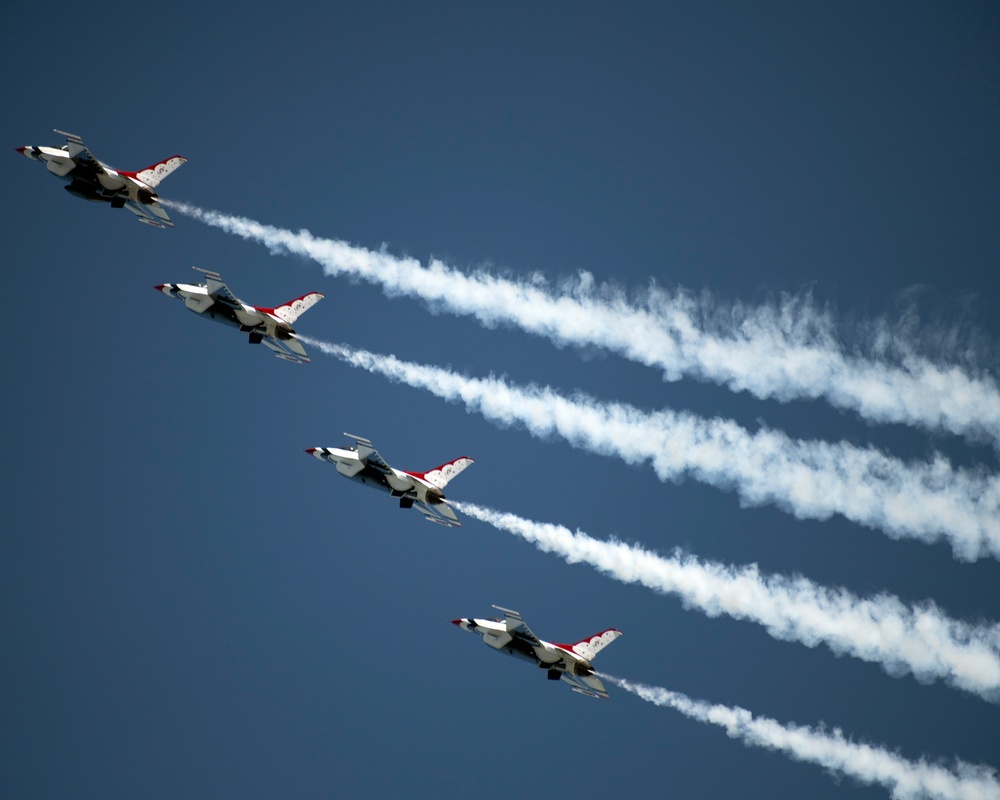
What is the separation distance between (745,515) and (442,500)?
103 metres

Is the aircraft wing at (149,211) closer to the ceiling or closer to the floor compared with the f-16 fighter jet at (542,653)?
closer to the ceiling

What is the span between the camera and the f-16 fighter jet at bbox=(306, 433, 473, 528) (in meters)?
59.8

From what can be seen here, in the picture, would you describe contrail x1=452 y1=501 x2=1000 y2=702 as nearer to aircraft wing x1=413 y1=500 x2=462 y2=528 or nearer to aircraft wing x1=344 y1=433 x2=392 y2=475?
aircraft wing x1=413 y1=500 x2=462 y2=528

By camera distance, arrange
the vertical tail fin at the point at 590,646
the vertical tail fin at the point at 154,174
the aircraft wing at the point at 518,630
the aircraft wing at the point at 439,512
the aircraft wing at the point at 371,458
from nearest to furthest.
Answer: the aircraft wing at the point at 518,630 → the aircraft wing at the point at 371,458 → the vertical tail fin at the point at 590,646 → the aircraft wing at the point at 439,512 → the vertical tail fin at the point at 154,174

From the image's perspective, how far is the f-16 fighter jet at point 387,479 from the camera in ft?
196

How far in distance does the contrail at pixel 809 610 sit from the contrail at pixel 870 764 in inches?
185

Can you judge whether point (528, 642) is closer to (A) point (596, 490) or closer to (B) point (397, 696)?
(B) point (397, 696)

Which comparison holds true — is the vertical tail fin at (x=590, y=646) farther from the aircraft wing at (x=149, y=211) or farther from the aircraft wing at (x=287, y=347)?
the aircraft wing at (x=149, y=211)

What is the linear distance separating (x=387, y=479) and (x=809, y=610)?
22.9 m

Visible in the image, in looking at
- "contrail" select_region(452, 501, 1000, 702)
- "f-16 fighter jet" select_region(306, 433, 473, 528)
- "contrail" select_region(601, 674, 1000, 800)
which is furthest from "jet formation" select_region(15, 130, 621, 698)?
"contrail" select_region(601, 674, 1000, 800)

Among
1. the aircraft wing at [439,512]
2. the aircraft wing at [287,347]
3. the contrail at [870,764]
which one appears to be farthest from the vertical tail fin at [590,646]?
the aircraft wing at [287,347]

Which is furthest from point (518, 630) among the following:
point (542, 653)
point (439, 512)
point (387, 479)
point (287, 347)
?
point (287, 347)

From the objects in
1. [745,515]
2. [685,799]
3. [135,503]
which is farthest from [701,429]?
[135,503]

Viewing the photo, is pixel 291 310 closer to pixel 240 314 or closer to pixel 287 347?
pixel 287 347
